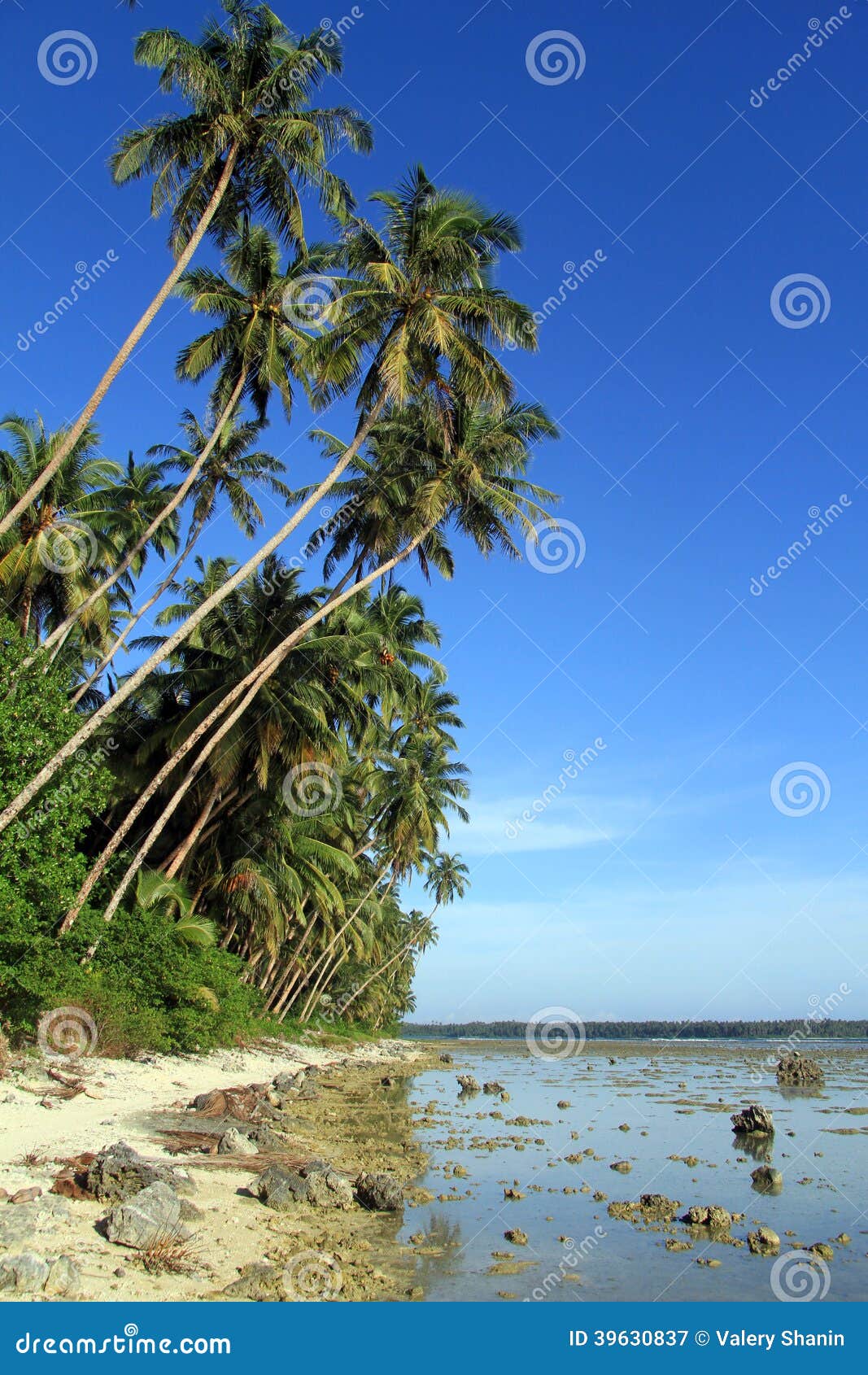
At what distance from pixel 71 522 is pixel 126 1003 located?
13332 millimetres

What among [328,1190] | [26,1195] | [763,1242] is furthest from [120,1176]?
[763,1242]

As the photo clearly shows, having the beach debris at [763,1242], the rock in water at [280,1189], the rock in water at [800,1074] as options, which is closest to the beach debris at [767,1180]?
the beach debris at [763,1242]

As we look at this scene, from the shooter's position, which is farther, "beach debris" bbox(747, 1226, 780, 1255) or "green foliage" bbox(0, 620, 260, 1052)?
"green foliage" bbox(0, 620, 260, 1052)

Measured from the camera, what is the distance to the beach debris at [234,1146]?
11.1m

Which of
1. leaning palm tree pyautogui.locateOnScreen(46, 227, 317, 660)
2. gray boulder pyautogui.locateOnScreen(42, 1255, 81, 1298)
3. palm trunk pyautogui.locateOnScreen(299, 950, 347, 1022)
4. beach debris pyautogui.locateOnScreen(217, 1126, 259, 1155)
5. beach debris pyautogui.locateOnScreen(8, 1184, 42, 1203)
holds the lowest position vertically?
beach debris pyautogui.locateOnScreen(8, 1184, 42, 1203)

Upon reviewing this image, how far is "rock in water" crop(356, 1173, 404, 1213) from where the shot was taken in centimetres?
989

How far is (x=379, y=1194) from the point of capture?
991 cm

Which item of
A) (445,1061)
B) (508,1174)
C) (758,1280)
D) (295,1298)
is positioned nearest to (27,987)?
(508,1174)

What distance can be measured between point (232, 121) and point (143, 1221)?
18692mm

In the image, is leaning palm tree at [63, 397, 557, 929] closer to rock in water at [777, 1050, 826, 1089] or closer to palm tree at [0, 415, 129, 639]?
palm tree at [0, 415, 129, 639]
